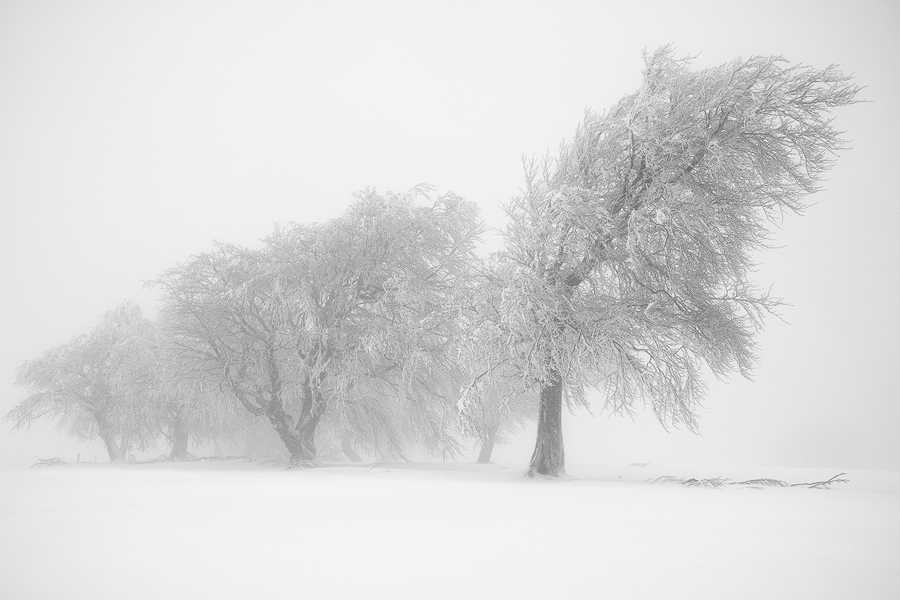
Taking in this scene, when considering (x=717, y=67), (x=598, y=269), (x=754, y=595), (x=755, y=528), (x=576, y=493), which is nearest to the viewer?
(x=754, y=595)

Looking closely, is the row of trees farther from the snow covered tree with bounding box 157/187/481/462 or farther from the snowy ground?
the snowy ground

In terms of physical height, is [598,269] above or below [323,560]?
above

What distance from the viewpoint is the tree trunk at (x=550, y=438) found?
14.9 m

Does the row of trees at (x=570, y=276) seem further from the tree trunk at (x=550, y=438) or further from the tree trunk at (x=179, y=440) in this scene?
the tree trunk at (x=179, y=440)

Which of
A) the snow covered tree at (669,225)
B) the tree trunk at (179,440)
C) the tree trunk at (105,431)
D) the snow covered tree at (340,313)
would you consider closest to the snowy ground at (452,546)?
the snow covered tree at (669,225)

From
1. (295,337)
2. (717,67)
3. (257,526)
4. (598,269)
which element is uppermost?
(717,67)

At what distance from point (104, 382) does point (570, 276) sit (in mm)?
27556

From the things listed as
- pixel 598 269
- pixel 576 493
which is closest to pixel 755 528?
pixel 576 493

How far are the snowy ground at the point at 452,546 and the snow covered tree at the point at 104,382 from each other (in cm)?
1822

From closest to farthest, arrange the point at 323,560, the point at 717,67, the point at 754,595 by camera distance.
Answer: the point at 754,595, the point at 323,560, the point at 717,67

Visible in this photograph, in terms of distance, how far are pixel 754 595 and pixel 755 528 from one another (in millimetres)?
3262

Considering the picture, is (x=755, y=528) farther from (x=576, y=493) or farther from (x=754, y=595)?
(x=576, y=493)

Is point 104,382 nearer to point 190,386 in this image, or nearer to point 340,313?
point 190,386

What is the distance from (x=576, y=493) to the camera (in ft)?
35.4
